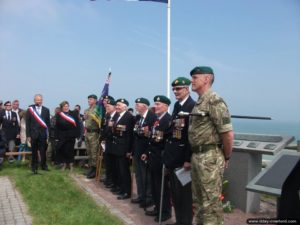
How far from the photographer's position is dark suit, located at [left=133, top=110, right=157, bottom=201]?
6527 mm

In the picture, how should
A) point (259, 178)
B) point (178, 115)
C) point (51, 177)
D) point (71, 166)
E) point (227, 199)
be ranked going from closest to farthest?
point (259, 178)
point (178, 115)
point (227, 199)
point (51, 177)
point (71, 166)

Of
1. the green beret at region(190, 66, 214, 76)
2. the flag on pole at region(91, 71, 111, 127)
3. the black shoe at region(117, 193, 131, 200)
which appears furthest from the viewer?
the flag on pole at region(91, 71, 111, 127)

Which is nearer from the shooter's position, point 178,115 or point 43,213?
point 178,115

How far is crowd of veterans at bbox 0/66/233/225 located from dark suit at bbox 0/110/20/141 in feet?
5.72

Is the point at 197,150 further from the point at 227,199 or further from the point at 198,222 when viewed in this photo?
the point at 227,199

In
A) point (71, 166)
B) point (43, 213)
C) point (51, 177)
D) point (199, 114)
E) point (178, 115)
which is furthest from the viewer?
point (71, 166)

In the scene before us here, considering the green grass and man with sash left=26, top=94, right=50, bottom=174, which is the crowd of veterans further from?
the green grass

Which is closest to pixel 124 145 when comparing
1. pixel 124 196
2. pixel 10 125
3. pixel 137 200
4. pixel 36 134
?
pixel 124 196

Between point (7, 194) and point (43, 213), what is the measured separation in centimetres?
182

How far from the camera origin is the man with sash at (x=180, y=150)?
4.78 meters

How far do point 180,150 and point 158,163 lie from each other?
3.35 feet

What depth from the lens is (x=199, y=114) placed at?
398 cm

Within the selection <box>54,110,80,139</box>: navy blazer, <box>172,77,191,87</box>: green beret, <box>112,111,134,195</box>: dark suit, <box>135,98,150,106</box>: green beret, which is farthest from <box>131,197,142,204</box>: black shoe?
<box>54,110,80,139</box>: navy blazer

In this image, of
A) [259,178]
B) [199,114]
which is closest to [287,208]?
[259,178]
